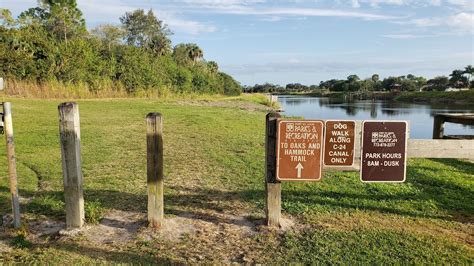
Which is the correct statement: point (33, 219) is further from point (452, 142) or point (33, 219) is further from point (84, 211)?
point (452, 142)

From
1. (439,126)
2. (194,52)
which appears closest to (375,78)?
(194,52)

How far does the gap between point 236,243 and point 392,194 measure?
2.75m

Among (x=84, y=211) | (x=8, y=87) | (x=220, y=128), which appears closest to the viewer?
(x=84, y=211)

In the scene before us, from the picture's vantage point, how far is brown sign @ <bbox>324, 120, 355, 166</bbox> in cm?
410

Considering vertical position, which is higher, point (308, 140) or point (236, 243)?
point (308, 140)

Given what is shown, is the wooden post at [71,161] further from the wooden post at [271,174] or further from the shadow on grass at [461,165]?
the shadow on grass at [461,165]

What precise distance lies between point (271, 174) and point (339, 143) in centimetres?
78

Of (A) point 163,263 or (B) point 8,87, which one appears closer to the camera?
(A) point 163,263

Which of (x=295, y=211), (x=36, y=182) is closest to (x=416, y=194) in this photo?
(x=295, y=211)

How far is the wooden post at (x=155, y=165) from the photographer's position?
398 centimetres

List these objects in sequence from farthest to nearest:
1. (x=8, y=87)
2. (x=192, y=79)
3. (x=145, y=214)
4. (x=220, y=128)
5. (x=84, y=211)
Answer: (x=192, y=79), (x=8, y=87), (x=220, y=128), (x=145, y=214), (x=84, y=211)

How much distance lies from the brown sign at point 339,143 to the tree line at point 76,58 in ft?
78.1

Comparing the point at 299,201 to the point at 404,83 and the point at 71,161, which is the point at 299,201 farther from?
the point at 404,83

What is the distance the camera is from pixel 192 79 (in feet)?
155
